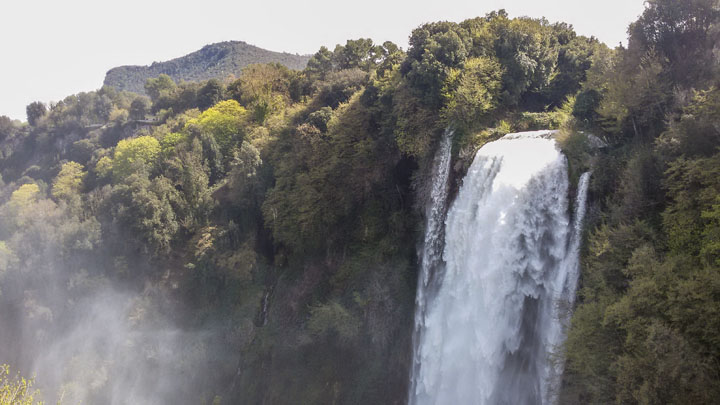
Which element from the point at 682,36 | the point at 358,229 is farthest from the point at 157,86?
the point at 682,36

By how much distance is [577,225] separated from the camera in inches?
506

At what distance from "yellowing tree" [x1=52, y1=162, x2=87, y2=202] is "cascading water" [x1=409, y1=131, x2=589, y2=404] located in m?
37.5

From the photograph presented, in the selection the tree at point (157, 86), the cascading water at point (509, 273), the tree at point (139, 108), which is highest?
the tree at point (157, 86)

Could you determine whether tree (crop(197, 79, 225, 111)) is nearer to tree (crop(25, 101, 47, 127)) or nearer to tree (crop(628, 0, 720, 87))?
tree (crop(25, 101, 47, 127))

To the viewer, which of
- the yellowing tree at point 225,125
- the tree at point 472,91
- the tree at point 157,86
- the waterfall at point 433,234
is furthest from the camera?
the tree at point 157,86

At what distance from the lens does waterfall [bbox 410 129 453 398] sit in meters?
18.7

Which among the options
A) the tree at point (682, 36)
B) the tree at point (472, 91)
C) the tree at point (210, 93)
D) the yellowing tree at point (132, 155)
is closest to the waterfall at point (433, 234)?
the tree at point (472, 91)

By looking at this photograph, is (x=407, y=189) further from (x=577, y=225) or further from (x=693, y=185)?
(x=693, y=185)

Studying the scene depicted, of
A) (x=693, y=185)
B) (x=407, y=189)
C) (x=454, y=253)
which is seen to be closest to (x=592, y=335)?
(x=693, y=185)

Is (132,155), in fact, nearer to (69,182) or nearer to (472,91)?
(69,182)

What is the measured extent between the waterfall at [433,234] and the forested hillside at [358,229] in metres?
0.70

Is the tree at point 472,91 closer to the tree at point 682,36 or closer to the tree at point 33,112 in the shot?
the tree at point 682,36

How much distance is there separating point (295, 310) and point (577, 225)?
52.5 feet

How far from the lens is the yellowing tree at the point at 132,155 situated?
119ft
